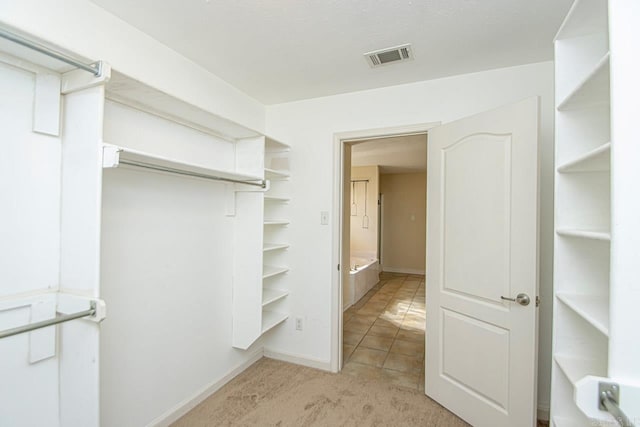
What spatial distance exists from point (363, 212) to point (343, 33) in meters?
4.86

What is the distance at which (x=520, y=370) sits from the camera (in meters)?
1.73

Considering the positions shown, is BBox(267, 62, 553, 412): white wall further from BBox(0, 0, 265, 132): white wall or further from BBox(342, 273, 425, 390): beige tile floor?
BBox(0, 0, 265, 132): white wall

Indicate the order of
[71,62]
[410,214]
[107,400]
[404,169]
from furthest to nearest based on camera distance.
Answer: [410,214] → [404,169] → [107,400] → [71,62]

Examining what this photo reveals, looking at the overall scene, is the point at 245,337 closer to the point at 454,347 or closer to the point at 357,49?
the point at 454,347

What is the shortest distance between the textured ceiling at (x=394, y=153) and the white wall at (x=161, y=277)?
2.14 m

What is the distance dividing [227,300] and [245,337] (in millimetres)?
333

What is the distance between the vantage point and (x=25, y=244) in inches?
50.2

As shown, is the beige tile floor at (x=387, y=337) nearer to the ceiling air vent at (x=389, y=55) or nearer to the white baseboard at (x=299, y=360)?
the white baseboard at (x=299, y=360)

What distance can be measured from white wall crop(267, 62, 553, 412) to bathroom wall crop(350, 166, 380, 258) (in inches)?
143

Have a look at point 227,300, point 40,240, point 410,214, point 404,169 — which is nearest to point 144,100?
point 40,240

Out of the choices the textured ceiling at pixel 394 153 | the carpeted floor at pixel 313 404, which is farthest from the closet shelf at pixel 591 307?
the textured ceiling at pixel 394 153

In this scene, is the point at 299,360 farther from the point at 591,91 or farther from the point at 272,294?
the point at 591,91

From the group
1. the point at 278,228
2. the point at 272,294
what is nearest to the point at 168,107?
the point at 278,228

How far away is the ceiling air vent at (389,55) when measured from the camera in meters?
1.95
